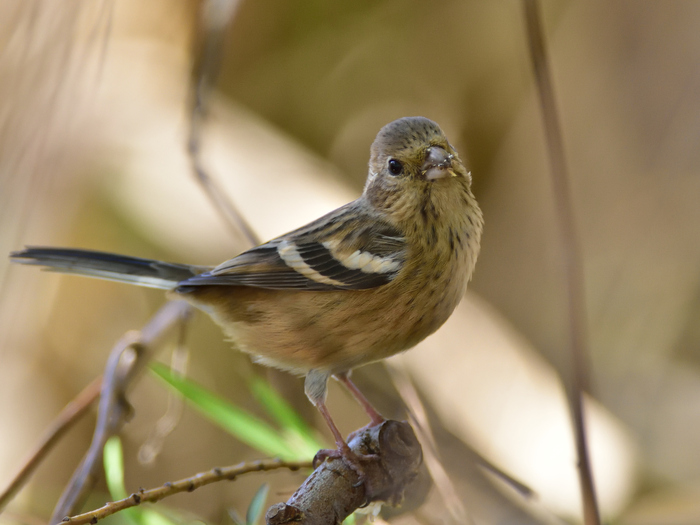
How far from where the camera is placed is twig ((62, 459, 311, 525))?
5.00 ft

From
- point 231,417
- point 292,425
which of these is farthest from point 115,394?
point 292,425

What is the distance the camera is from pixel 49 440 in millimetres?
2379

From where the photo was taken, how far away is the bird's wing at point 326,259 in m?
2.41

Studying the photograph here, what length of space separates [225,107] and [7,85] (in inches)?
82.4

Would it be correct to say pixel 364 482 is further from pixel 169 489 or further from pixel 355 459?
pixel 169 489

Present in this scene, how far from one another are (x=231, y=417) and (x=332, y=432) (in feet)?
1.37

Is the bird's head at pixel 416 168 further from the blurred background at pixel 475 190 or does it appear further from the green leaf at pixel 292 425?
the blurred background at pixel 475 190

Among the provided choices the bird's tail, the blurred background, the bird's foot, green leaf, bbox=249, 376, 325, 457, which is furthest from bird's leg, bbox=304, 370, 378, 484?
the blurred background

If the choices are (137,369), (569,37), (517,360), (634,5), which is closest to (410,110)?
(569,37)

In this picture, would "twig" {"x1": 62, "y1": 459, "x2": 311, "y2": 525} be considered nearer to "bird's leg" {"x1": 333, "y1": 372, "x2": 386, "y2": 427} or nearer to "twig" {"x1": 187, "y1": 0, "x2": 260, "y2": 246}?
"bird's leg" {"x1": 333, "y1": 372, "x2": 386, "y2": 427}

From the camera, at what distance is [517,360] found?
3.53m

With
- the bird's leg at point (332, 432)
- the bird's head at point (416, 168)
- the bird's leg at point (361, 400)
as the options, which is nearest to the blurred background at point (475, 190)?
the bird's leg at point (361, 400)

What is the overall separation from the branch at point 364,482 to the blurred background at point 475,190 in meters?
1.25

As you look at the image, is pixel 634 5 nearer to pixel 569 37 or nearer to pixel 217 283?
pixel 569 37
